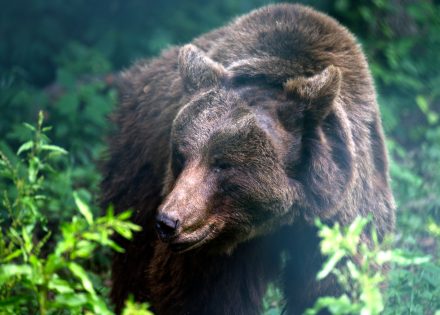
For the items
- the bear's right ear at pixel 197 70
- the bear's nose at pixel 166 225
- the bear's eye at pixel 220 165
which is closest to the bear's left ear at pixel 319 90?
the bear's right ear at pixel 197 70

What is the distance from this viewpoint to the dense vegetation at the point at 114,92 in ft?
22.2

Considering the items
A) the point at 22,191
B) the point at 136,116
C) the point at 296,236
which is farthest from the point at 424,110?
the point at 22,191

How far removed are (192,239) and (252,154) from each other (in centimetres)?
62

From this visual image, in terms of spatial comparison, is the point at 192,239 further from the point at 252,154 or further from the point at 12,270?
the point at 12,270

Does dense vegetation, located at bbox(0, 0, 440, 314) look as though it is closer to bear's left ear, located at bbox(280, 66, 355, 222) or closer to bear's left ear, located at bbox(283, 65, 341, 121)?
bear's left ear, located at bbox(280, 66, 355, 222)

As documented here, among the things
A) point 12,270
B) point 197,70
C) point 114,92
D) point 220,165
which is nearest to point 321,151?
point 220,165

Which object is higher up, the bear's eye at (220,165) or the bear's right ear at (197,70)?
the bear's right ear at (197,70)

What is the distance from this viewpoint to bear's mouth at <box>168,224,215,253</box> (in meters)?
4.33

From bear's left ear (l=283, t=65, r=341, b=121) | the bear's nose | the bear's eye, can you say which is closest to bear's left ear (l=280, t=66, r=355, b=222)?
bear's left ear (l=283, t=65, r=341, b=121)

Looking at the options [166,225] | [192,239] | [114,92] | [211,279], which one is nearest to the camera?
[166,225]

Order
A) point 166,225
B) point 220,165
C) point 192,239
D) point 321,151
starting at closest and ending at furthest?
1. point 166,225
2. point 192,239
3. point 220,165
4. point 321,151

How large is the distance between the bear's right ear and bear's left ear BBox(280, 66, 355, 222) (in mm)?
485

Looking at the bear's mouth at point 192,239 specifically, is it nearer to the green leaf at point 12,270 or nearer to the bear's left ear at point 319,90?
the bear's left ear at point 319,90

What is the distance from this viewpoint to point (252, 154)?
4531mm
